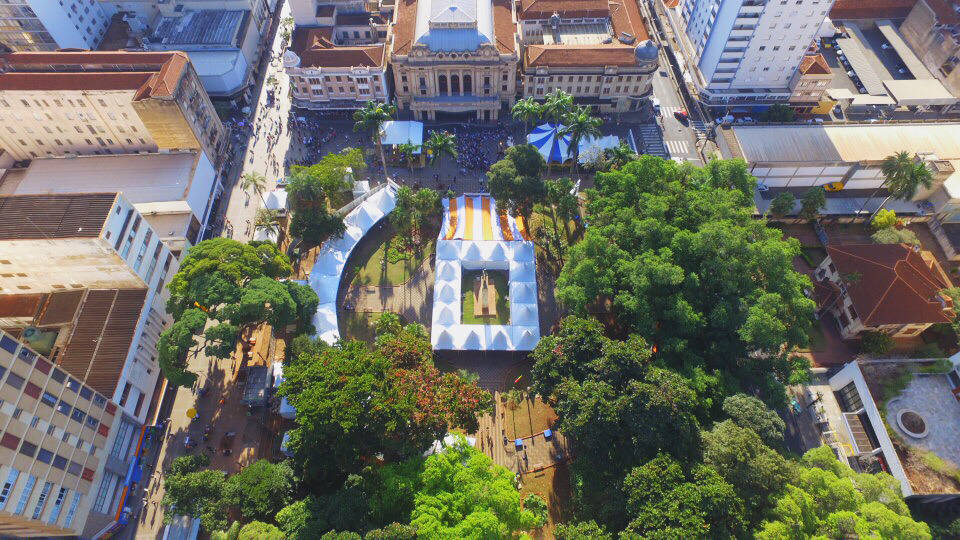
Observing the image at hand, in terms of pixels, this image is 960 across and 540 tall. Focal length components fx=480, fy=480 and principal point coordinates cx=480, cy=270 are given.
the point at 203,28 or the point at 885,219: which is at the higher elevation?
the point at 203,28

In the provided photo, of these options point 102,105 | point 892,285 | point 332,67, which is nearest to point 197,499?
point 102,105

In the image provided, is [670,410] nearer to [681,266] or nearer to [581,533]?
[581,533]

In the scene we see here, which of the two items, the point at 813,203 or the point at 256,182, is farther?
the point at 256,182

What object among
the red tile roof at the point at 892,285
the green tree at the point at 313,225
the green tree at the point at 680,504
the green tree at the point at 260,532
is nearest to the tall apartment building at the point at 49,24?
the green tree at the point at 313,225

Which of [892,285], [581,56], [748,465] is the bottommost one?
[748,465]

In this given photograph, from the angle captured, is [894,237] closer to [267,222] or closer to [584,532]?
[584,532]

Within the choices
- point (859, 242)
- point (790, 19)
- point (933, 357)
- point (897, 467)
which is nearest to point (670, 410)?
point (897, 467)

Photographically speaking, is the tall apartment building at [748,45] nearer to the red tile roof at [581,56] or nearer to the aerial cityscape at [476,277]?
the aerial cityscape at [476,277]
